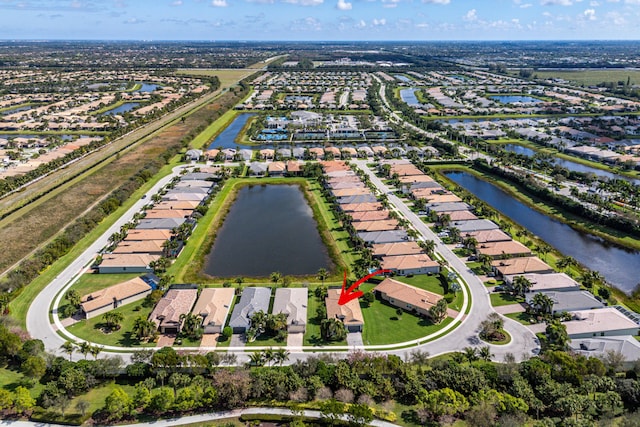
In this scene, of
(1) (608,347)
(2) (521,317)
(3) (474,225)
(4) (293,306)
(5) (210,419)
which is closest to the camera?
(5) (210,419)

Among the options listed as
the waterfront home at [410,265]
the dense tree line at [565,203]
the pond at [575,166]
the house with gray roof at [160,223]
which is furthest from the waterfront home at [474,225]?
the house with gray roof at [160,223]

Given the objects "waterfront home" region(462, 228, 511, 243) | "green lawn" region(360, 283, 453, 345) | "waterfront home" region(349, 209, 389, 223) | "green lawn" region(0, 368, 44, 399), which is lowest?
"green lawn" region(0, 368, 44, 399)

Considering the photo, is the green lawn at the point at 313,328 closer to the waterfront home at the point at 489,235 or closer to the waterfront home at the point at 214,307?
the waterfront home at the point at 214,307

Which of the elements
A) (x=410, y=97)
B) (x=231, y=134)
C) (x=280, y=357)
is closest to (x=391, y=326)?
(x=280, y=357)

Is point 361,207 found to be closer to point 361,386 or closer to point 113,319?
point 361,386

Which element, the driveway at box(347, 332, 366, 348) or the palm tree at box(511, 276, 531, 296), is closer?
the driveway at box(347, 332, 366, 348)

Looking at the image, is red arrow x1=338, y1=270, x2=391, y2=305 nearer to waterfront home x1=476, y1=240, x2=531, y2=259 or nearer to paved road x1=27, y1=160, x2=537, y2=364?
paved road x1=27, y1=160, x2=537, y2=364

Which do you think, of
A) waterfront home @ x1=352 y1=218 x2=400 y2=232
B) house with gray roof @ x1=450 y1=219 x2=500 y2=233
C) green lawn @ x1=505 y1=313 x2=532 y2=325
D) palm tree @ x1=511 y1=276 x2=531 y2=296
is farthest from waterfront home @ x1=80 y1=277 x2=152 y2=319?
house with gray roof @ x1=450 y1=219 x2=500 y2=233
